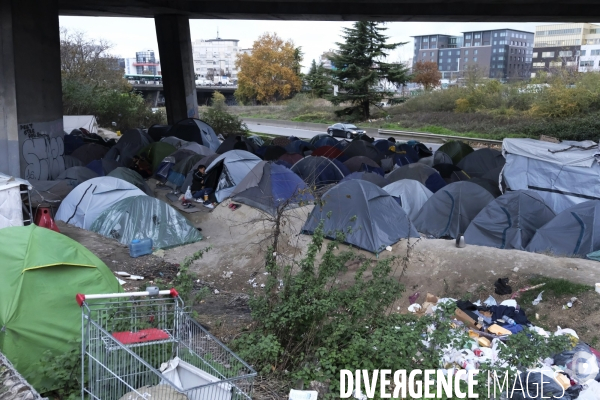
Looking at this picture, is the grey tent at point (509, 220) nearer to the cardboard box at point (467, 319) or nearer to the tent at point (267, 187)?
the tent at point (267, 187)

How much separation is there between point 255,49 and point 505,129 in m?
31.3

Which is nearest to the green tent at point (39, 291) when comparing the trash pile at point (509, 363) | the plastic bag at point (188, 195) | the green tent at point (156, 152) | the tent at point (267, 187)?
the trash pile at point (509, 363)

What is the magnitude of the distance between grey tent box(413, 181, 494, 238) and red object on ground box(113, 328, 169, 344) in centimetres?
911

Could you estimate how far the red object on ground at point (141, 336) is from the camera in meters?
4.84

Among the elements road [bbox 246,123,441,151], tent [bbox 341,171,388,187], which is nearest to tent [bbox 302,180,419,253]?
tent [bbox 341,171,388,187]

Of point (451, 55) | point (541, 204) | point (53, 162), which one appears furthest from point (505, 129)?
point (451, 55)

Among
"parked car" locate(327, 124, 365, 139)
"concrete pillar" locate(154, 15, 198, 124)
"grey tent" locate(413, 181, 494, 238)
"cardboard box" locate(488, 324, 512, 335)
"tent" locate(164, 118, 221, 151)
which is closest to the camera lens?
"cardboard box" locate(488, 324, 512, 335)

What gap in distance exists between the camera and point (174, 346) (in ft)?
17.0

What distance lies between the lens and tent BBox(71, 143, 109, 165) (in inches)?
810

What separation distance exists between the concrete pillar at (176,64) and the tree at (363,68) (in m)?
18.5

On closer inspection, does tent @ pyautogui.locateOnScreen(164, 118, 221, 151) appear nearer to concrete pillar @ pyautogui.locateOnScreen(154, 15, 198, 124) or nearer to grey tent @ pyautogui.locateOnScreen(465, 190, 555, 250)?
concrete pillar @ pyautogui.locateOnScreen(154, 15, 198, 124)

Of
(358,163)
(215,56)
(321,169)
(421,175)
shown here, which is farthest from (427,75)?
(215,56)

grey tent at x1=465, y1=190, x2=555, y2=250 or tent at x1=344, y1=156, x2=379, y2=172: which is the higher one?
tent at x1=344, y1=156, x2=379, y2=172

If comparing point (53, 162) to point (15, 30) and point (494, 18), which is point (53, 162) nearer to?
point (15, 30)
